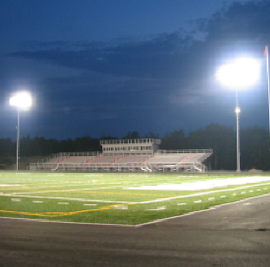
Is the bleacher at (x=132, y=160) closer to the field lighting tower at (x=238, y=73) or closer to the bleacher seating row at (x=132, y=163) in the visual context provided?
the bleacher seating row at (x=132, y=163)

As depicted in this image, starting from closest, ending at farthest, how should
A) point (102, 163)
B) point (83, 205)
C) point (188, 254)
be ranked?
point (188, 254), point (83, 205), point (102, 163)

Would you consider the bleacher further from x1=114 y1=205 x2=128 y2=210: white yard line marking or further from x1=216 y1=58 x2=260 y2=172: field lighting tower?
x1=114 y1=205 x2=128 y2=210: white yard line marking

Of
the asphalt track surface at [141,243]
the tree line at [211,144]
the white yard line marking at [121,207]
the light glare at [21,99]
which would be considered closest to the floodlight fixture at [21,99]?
the light glare at [21,99]

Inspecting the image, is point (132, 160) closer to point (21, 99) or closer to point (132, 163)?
point (132, 163)

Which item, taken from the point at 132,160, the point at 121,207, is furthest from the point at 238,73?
the point at 121,207

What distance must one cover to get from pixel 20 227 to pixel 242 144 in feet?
229

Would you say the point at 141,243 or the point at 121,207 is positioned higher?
the point at 141,243

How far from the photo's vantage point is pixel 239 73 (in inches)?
1427

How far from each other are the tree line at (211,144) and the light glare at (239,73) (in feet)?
74.7

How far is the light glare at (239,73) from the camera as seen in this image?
34378 millimetres

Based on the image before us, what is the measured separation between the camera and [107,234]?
284 inches

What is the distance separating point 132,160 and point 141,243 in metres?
51.0

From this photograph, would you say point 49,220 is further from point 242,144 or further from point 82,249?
point 242,144

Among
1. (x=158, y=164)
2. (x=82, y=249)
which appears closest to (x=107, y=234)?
(x=82, y=249)
